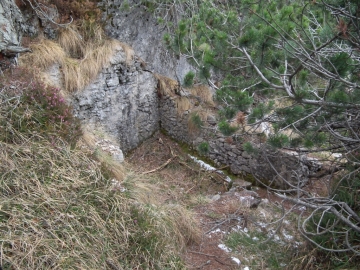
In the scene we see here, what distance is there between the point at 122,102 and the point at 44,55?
1745mm

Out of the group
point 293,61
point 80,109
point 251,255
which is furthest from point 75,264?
point 80,109

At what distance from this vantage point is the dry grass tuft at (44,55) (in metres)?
5.86

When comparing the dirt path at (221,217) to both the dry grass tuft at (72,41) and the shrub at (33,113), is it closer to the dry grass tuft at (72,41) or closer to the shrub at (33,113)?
the shrub at (33,113)

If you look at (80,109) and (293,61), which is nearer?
(293,61)

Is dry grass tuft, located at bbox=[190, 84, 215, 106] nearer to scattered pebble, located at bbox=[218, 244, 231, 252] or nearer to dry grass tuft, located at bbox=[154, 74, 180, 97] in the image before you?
dry grass tuft, located at bbox=[154, 74, 180, 97]

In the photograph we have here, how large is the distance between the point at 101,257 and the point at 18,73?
115 inches

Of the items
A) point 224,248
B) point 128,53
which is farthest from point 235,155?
point 224,248

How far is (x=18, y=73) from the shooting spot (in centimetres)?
481

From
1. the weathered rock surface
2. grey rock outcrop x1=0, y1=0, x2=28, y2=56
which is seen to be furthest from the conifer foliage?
the weathered rock surface

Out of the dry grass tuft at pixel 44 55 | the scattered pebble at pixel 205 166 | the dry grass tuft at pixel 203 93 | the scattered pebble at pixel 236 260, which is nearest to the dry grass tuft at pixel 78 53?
the dry grass tuft at pixel 44 55

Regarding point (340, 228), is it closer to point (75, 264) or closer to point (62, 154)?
point (75, 264)

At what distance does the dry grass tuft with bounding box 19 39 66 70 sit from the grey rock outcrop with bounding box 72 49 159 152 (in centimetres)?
68

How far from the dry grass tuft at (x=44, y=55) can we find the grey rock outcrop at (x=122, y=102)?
0.68m

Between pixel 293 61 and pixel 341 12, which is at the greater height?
pixel 341 12
